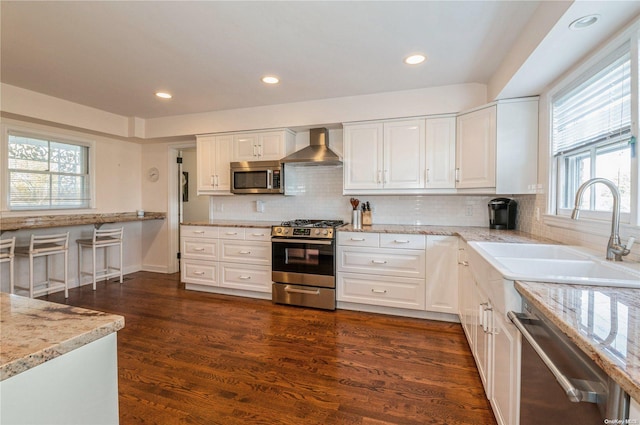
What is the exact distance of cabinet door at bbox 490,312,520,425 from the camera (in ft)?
4.09

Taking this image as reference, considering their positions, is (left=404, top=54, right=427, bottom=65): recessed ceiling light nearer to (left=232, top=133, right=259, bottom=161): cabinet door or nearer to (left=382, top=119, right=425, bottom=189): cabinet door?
(left=382, top=119, right=425, bottom=189): cabinet door

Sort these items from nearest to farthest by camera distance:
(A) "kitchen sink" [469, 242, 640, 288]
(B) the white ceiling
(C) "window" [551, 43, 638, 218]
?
(A) "kitchen sink" [469, 242, 640, 288]
(C) "window" [551, 43, 638, 218]
(B) the white ceiling

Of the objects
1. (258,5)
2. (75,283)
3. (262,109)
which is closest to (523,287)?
(258,5)

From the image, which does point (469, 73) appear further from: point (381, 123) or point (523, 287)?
point (523, 287)

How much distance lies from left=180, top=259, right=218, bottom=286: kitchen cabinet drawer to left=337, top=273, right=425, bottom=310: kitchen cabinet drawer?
169 centimetres

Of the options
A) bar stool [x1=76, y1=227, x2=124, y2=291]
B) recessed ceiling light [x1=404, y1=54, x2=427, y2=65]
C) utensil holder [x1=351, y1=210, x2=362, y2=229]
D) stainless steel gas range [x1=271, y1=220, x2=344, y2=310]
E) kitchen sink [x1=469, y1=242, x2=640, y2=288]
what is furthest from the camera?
bar stool [x1=76, y1=227, x2=124, y2=291]

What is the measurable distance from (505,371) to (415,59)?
2.35 m

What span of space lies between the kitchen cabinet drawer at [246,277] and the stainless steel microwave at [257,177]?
0.97 meters

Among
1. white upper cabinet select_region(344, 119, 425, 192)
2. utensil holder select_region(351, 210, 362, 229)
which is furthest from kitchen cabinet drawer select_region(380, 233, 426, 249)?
white upper cabinet select_region(344, 119, 425, 192)

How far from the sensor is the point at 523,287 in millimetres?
1169

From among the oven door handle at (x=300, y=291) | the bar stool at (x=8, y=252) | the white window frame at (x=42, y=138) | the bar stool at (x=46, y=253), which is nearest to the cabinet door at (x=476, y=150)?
the oven door handle at (x=300, y=291)

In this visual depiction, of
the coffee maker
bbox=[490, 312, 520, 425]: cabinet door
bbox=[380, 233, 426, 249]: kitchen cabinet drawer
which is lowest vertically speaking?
bbox=[490, 312, 520, 425]: cabinet door

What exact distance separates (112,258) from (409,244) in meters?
4.54

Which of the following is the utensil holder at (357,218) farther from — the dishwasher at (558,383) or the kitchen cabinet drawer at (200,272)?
the dishwasher at (558,383)
